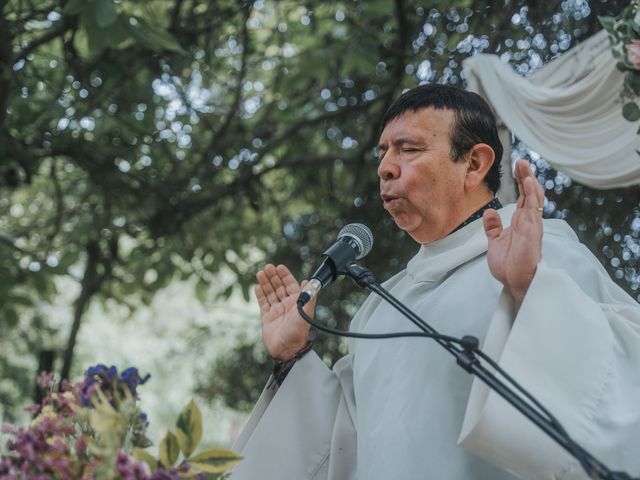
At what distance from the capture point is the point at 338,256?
7.57 feet

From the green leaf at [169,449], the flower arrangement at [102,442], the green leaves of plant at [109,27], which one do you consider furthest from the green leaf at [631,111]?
the green leaf at [169,449]

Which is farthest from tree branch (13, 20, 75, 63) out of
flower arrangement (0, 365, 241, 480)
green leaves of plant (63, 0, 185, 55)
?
flower arrangement (0, 365, 241, 480)

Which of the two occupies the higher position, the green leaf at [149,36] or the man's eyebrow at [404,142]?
the green leaf at [149,36]

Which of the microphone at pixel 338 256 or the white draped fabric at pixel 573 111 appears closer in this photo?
the microphone at pixel 338 256

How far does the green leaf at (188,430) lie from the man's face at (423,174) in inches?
38.9

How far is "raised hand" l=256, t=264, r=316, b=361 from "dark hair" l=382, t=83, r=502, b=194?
54 cm

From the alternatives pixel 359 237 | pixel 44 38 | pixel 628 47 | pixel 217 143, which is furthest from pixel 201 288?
pixel 359 237

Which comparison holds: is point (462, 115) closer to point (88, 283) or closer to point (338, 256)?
point (338, 256)

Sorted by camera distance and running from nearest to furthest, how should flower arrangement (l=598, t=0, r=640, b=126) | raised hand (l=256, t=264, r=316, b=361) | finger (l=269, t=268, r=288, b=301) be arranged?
raised hand (l=256, t=264, r=316, b=361)
finger (l=269, t=268, r=288, b=301)
flower arrangement (l=598, t=0, r=640, b=126)

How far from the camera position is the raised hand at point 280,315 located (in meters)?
2.80

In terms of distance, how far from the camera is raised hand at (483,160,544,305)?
221 centimetres

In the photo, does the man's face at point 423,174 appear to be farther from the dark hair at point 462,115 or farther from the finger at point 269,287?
the finger at point 269,287

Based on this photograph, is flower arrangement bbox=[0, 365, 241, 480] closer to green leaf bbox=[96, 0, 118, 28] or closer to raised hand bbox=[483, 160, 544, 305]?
raised hand bbox=[483, 160, 544, 305]

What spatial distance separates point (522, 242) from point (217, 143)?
4.42m
